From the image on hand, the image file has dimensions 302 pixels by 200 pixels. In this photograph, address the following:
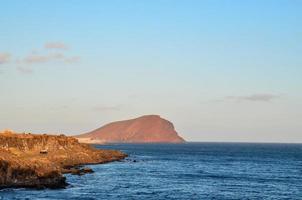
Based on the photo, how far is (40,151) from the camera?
136125mm

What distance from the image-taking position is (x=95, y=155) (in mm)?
157375

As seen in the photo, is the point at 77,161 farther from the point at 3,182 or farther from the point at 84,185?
the point at 3,182

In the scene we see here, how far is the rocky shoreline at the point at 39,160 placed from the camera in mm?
77000

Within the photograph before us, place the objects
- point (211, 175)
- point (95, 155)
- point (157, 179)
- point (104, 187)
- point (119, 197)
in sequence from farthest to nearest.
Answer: point (95, 155) < point (211, 175) < point (157, 179) < point (104, 187) < point (119, 197)

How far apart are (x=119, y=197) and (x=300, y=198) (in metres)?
27.8

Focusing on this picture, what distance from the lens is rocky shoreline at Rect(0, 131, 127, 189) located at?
77.0 m

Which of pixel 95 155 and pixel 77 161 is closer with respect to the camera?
pixel 77 161

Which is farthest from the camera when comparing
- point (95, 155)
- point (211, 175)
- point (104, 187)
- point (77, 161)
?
point (95, 155)

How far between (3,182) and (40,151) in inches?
2415

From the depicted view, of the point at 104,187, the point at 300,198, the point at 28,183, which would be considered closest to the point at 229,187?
the point at 300,198

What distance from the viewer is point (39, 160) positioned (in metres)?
94.8

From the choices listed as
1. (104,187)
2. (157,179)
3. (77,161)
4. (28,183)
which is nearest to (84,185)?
(104,187)

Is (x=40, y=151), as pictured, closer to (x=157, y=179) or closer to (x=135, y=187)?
(x=157, y=179)

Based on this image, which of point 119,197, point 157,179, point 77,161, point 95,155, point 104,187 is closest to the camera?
point 119,197
